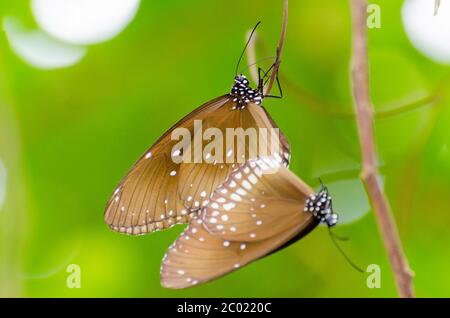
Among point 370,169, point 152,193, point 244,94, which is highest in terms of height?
point 244,94

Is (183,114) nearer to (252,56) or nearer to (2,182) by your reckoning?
(252,56)

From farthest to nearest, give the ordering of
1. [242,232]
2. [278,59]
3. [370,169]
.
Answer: [278,59] < [242,232] < [370,169]

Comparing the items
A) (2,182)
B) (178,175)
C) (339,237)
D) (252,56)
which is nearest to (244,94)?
(252,56)

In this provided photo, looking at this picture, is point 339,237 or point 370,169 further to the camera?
point 339,237

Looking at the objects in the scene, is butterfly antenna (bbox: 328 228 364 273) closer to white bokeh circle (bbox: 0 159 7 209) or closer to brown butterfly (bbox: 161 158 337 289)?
brown butterfly (bbox: 161 158 337 289)

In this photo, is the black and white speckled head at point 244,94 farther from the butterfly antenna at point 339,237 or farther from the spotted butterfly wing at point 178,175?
the butterfly antenna at point 339,237

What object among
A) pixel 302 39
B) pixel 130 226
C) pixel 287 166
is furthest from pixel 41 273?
pixel 302 39
